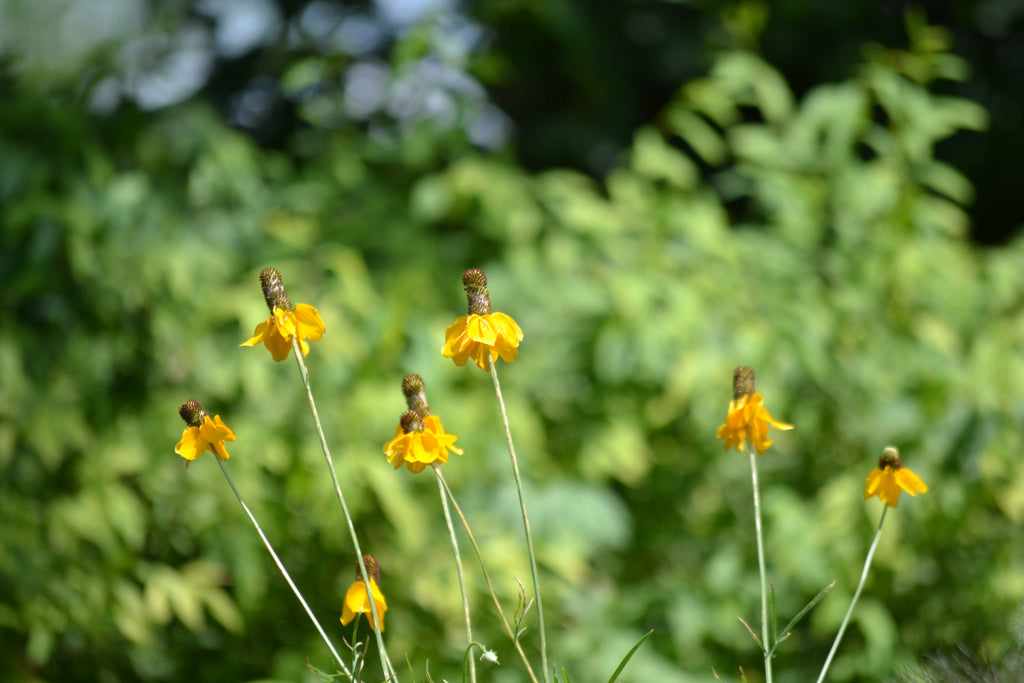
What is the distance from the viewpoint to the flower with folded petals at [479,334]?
2.00 feet

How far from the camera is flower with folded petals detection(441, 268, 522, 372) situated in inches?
24.0

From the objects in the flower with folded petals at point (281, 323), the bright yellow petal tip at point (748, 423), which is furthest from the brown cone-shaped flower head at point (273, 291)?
the bright yellow petal tip at point (748, 423)

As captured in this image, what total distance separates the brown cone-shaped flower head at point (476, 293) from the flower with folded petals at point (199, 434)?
21 cm

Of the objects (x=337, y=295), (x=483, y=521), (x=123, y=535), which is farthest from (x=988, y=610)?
(x=123, y=535)

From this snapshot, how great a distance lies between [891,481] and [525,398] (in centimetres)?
140

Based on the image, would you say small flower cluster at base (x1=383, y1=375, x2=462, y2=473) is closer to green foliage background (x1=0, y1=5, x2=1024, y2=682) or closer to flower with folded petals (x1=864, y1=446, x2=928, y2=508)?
flower with folded petals (x1=864, y1=446, x2=928, y2=508)

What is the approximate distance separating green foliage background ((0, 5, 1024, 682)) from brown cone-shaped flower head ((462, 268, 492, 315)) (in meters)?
1.00

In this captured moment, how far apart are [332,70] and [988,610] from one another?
2.26 meters

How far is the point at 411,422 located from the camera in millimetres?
627

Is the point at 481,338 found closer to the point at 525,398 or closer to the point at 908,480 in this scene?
the point at 908,480

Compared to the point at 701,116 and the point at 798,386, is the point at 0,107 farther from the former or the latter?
the point at 701,116

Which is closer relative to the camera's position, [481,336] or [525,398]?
[481,336]

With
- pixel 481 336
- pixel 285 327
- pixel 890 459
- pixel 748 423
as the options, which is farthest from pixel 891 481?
pixel 285 327

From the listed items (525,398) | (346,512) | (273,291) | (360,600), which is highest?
(273,291)
